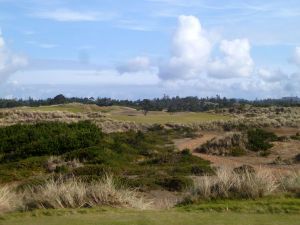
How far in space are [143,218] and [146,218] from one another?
8cm

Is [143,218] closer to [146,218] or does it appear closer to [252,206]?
[146,218]

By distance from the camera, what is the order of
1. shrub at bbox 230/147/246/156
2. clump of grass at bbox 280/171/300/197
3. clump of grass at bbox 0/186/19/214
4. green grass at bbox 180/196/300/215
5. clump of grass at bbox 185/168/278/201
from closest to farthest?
green grass at bbox 180/196/300/215 → clump of grass at bbox 0/186/19/214 → clump of grass at bbox 185/168/278/201 → clump of grass at bbox 280/171/300/197 → shrub at bbox 230/147/246/156

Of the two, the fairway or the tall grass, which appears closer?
the fairway

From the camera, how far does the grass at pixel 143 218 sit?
938 cm

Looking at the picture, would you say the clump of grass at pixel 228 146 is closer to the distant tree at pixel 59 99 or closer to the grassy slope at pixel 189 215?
the grassy slope at pixel 189 215

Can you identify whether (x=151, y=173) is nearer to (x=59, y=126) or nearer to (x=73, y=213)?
(x=73, y=213)

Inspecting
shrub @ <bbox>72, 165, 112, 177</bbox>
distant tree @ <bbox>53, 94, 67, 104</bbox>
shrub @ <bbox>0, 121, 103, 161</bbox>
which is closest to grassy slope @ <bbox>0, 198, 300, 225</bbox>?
shrub @ <bbox>72, 165, 112, 177</bbox>

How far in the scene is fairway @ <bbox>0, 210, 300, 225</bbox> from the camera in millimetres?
9367

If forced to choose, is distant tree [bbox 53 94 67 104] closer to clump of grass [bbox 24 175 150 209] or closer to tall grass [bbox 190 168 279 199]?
tall grass [bbox 190 168 279 199]

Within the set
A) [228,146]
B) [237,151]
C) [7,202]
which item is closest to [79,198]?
[7,202]

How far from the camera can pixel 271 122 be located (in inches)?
2367

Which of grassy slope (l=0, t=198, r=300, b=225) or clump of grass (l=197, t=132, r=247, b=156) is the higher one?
grassy slope (l=0, t=198, r=300, b=225)

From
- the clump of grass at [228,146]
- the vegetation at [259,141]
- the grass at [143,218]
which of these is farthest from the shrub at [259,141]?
the grass at [143,218]

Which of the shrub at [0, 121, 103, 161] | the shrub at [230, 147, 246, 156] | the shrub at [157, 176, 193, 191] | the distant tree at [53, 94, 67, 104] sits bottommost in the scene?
the shrub at [230, 147, 246, 156]
